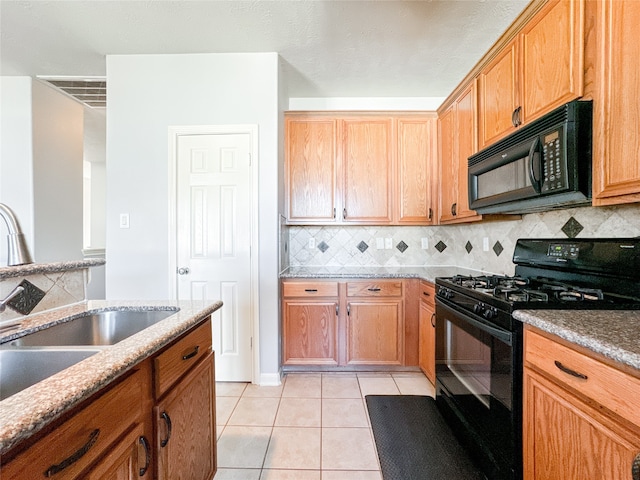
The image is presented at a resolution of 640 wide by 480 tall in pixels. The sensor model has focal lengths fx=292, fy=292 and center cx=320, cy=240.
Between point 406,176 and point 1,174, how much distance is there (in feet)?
12.9

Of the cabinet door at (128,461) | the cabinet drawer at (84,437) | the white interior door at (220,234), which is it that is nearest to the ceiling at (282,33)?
the white interior door at (220,234)

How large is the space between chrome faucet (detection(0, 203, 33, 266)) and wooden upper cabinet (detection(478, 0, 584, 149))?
2216mm

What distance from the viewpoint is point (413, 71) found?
262 cm

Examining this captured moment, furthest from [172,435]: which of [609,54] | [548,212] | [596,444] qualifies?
[548,212]

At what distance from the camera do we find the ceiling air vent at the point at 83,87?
2.83 meters

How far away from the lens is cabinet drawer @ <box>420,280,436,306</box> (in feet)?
7.28

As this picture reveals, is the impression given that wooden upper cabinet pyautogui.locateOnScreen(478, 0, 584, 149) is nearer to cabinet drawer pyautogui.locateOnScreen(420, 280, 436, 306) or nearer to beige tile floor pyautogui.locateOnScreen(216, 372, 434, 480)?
cabinet drawer pyautogui.locateOnScreen(420, 280, 436, 306)

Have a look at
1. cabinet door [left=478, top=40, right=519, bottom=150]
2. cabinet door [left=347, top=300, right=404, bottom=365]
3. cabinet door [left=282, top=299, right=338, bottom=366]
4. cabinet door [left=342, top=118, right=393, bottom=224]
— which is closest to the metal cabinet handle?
cabinet door [left=478, top=40, right=519, bottom=150]

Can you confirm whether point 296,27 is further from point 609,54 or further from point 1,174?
point 1,174

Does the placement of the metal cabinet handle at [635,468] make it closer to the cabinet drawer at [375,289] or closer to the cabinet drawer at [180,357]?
the cabinet drawer at [180,357]

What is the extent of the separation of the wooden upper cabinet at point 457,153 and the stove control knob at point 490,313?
0.97 metres

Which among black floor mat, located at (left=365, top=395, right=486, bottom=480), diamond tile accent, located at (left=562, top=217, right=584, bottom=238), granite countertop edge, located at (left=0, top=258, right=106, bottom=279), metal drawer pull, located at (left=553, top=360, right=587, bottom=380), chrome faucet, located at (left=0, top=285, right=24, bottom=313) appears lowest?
black floor mat, located at (left=365, top=395, right=486, bottom=480)

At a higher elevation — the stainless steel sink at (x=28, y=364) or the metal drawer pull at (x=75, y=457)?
the stainless steel sink at (x=28, y=364)

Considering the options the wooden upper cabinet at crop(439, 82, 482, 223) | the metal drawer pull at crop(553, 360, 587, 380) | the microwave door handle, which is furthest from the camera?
the wooden upper cabinet at crop(439, 82, 482, 223)
